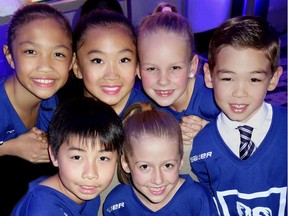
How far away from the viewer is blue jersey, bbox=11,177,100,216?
1320 mm

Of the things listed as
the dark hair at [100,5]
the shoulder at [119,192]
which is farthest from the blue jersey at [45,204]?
the dark hair at [100,5]

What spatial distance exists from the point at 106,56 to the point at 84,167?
1.57ft

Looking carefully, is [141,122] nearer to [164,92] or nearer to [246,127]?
[164,92]

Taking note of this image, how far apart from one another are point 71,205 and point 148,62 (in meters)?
0.64

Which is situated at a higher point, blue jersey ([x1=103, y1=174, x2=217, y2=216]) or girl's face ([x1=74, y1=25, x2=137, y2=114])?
girl's face ([x1=74, y1=25, x2=137, y2=114])

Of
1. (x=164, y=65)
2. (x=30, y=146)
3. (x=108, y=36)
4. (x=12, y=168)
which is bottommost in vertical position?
(x=12, y=168)

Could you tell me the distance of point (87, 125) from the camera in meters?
1.41

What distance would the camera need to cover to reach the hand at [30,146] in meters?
1.72

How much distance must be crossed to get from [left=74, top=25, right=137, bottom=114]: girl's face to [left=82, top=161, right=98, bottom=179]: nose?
38 cm

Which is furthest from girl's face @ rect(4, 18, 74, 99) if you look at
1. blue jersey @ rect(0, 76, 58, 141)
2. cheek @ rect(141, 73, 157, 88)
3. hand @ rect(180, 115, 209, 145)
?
hand @ rect(180, 115, 209, 145)

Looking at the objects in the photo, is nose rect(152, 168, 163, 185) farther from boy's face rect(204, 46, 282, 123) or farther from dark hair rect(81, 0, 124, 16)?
dark hair rect(81, 0, 124, 16)

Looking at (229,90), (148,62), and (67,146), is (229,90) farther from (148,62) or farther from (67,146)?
(67,146)

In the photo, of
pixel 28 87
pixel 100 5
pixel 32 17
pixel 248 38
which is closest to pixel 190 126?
pixel 248 38

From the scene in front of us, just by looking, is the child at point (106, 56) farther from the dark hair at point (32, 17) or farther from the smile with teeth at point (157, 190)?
the smile with teeth at point (157, 190)
